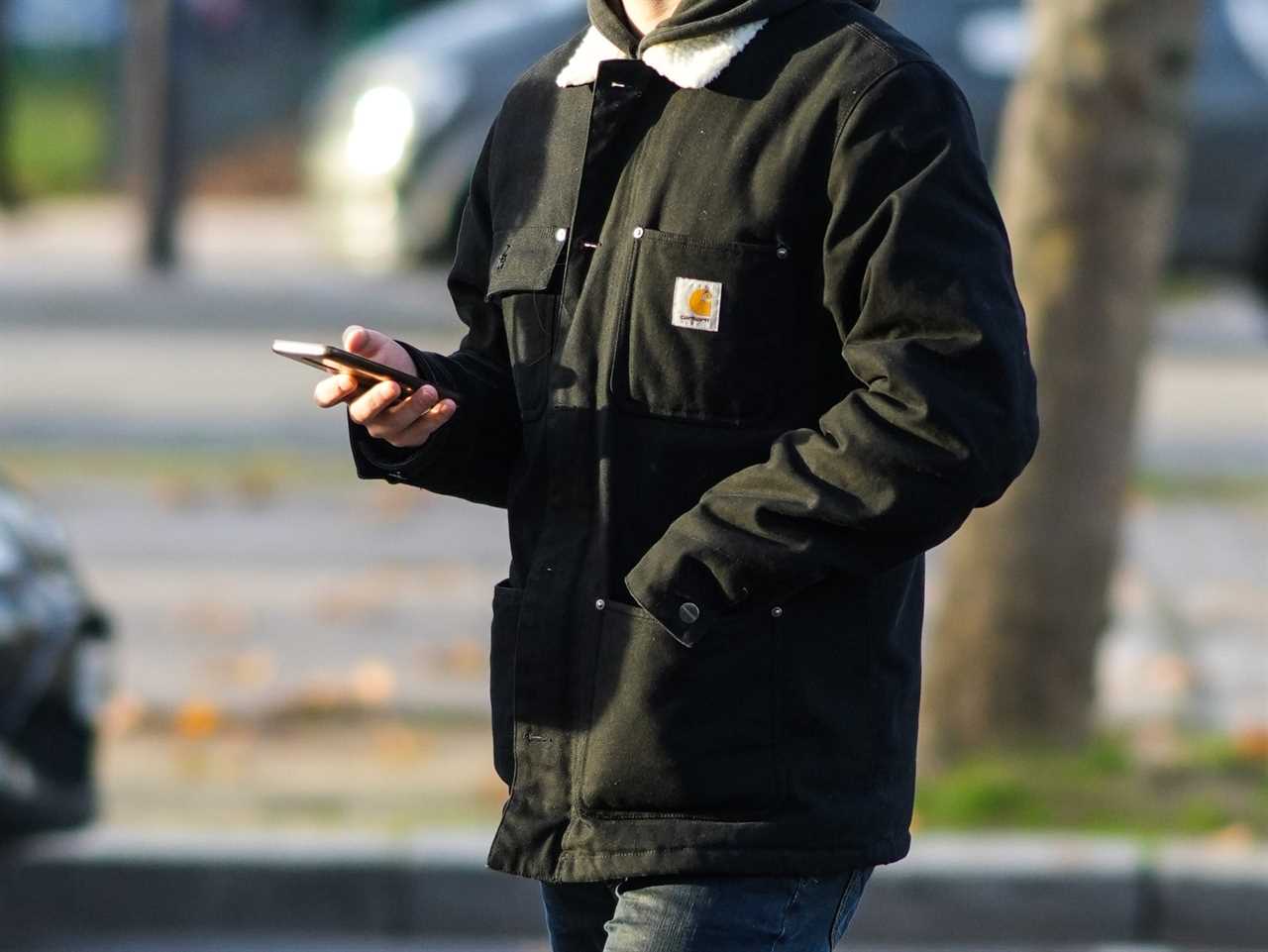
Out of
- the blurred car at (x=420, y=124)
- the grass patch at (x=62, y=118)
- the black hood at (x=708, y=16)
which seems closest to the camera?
the black hood at (x=708, y=16)

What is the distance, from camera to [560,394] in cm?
234

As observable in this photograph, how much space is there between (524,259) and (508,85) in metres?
10.5

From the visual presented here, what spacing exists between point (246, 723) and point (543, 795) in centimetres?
388

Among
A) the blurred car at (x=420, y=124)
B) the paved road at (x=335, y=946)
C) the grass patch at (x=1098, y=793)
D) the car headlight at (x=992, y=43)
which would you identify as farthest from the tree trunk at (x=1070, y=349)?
the car headlight at (x=992, y=43)

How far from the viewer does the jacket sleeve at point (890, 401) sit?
2143 millimetres

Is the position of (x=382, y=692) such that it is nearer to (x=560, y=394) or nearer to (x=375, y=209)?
(x=560, y=394)

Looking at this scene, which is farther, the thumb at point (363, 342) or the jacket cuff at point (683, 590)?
the thumb at point (363, 342)

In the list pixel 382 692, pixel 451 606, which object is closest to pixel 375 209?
pixel 451 606

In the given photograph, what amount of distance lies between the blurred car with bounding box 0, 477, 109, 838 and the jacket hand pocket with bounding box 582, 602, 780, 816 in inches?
107

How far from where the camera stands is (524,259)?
240cm

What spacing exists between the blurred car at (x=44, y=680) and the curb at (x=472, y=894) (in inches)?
8.1

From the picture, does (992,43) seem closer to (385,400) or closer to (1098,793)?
(1098,793)

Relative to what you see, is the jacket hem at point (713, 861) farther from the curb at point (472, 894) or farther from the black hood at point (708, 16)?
the curb at point (472, 894)

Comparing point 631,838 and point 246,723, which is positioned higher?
point 631,838
